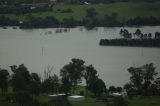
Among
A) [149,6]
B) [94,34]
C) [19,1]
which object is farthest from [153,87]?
[19,1]

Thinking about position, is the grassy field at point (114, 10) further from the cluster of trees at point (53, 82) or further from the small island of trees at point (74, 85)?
the cluster of trees at point (53, 82)

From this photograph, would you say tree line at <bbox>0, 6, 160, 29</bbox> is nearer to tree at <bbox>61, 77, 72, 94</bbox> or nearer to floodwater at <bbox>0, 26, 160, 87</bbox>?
floodwater at <bbox>0, 26, 160, 87</bbox>

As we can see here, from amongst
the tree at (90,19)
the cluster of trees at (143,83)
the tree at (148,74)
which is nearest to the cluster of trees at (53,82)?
the cluster of trees at (143,83)

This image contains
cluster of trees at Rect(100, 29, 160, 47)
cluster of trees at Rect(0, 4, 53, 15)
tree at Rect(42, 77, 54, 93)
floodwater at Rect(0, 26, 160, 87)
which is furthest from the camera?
cluster of trees at Rect(0, 4, 53, 15)

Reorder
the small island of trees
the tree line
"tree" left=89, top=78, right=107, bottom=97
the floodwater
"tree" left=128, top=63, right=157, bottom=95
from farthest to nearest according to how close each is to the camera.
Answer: the tree line < the floodwater < "tree" left=128, top=63, right=157, bottom=95 < "tree" left=89, top=78, right=107, bottom=97 < the small island of trees

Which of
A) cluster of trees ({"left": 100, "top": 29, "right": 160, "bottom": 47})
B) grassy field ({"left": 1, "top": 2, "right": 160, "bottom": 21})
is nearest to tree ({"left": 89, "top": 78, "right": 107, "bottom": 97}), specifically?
cluster of trees ({"left": 100, "top": 29, "right": 160, "bottom": 47})

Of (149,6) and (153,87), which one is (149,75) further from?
(149,6)

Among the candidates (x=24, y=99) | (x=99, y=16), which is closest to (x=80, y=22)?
(x=99, y=16)
